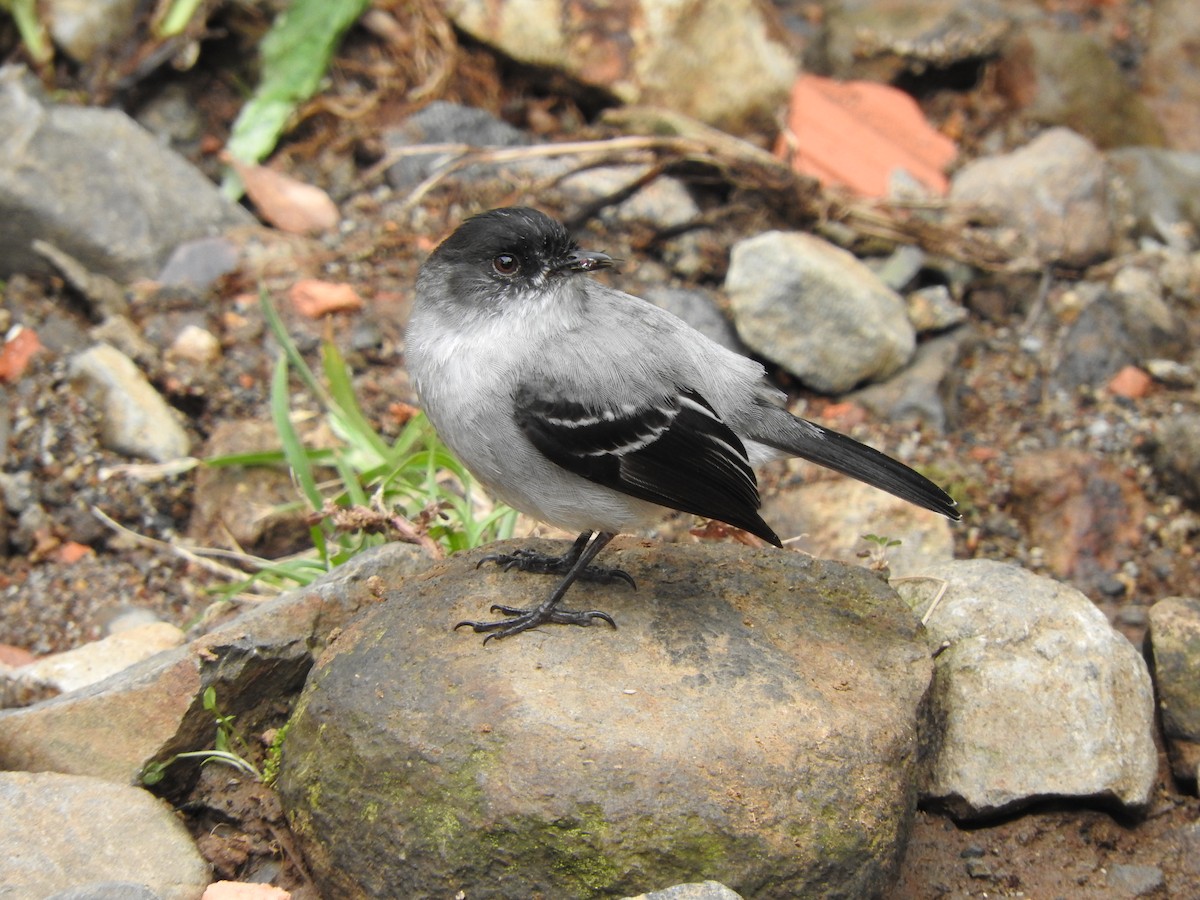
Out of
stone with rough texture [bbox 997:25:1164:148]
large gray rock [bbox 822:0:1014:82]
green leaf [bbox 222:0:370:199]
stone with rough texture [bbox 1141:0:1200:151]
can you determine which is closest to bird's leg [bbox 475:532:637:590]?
green leaf [bbox 222:0:370:199]

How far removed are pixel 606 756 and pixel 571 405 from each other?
112 cm

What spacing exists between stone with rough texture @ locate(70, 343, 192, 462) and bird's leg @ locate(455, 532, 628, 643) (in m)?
2.68

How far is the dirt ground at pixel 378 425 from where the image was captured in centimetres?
381

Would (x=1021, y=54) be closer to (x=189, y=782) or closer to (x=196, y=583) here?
(x=196, y=583)

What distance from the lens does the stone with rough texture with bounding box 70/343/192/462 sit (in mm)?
5859

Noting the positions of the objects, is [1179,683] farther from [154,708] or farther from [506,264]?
[154,708]

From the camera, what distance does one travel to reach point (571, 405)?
3.86 meters

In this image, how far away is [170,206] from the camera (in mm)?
6984

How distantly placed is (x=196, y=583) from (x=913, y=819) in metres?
3.48

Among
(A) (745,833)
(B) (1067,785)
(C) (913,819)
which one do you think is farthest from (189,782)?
(B) (1067,785)

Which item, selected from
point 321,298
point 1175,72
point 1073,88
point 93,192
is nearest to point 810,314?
point 321,298

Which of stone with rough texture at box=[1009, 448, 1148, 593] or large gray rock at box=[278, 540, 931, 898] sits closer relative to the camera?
large gray rock at box=[278, 540, 931, 898]

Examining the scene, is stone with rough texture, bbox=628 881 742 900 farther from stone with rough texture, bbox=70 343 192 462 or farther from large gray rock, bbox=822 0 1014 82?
large gray rock, bbox=822 0 1014 82

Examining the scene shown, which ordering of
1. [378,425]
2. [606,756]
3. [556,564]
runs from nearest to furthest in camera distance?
[606,756]
[556,564]
[378,425]
